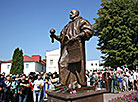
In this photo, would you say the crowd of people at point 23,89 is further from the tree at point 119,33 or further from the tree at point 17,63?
the tree at point 17,63

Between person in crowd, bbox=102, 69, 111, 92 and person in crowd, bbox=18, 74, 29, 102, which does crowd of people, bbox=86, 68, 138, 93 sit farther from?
person in crowd, bbox=18, 74, 29, 102

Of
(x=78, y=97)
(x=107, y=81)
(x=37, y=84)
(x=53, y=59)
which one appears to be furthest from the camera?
(x=53, y=59)

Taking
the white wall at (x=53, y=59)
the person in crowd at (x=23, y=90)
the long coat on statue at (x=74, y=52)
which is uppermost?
the white wall at (x=53, y=59)

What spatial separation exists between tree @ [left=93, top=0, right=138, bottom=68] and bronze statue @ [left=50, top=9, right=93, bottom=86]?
15.1 m

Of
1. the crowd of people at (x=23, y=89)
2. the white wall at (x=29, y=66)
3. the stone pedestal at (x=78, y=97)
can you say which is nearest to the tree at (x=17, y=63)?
the white wall at (x=29, y=66)

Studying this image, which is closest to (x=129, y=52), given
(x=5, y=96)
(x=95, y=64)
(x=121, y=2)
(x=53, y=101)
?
(x=121, y=2)

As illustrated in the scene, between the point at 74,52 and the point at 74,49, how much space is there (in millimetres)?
97

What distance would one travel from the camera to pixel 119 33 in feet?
67.1

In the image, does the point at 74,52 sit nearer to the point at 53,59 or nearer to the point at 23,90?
the point at 23,90

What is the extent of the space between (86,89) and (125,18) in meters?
18.4

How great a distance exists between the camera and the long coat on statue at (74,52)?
5082 mm

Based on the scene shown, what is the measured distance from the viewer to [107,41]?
21844 millimetres

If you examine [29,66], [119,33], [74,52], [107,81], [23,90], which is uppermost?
[119,33]

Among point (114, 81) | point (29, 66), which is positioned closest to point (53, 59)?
point (29, 66)
